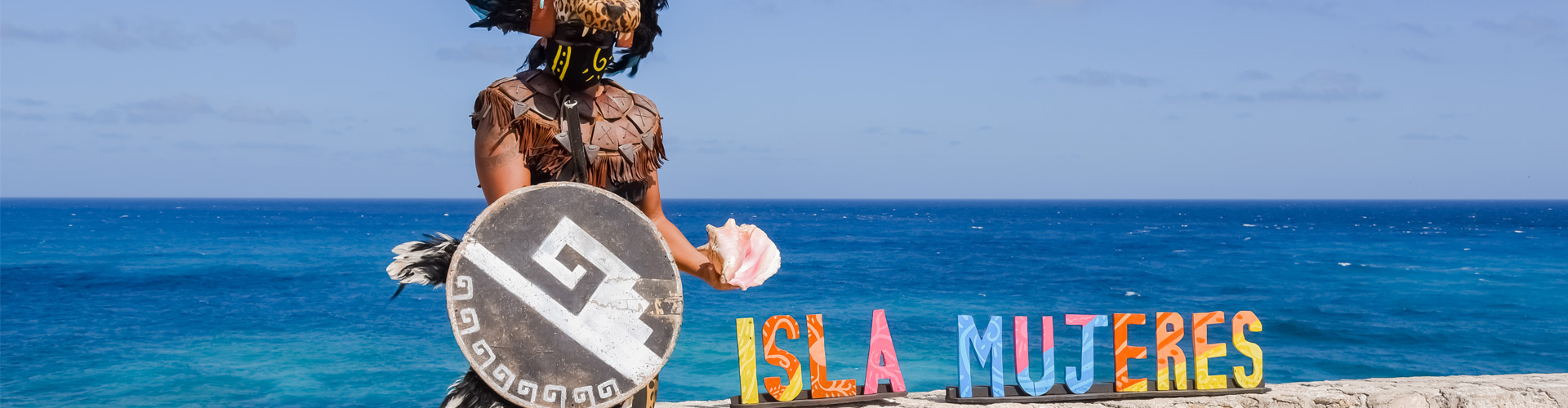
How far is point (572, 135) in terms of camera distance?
2746mm

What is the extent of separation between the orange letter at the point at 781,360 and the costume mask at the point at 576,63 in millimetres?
4973

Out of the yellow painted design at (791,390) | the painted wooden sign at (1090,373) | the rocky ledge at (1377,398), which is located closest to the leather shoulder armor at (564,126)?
the yellow painted design at (791,390)

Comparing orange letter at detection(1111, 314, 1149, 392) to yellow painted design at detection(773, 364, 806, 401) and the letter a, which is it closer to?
the letter a

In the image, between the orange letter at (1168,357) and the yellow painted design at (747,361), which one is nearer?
the yellow painted design at (747,361)

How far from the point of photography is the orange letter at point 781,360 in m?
7.84

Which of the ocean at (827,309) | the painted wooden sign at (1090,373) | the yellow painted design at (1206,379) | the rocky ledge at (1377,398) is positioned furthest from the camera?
the ocean at (827,309)

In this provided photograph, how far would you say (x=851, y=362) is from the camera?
21.4 meters

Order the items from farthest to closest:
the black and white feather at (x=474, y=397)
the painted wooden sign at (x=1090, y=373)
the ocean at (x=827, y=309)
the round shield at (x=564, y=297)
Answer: the ocean at (x=827, y=309) → the painted wooden sign at (x=1090, y=373) → the black and white feather at (x=474, y=397) → the round shield at (x=564, y=297)

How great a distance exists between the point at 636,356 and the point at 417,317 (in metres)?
28.9

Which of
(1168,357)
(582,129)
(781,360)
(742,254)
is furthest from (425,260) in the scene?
(1168,357)

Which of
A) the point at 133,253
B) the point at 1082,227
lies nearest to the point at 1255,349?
the point at 133,253

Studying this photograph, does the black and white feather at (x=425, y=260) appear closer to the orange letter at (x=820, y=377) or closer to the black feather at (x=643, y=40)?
the black feather at (x=643, y=40)

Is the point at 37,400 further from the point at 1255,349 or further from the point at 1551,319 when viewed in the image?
the point at 1551,319

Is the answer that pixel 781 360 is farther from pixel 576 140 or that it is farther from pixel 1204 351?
pixel 576 140
